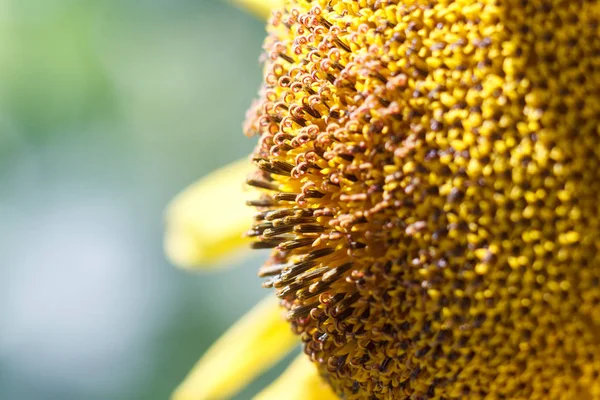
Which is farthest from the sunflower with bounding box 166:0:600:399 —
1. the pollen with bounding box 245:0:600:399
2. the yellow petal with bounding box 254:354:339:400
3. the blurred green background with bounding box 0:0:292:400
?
the blurred green background with bounding box 0:0:292:400

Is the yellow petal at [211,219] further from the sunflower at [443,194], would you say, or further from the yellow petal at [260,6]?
the sunflower at [443,194]

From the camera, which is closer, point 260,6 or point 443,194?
point 443,194

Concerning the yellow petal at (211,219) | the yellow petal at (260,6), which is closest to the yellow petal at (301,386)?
the yellow petal at (211,219)

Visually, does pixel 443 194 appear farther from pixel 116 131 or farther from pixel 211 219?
pixel 116 131

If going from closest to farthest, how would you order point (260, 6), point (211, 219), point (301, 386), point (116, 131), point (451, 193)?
1. point (451, 193)
2. point (301, 386)
3. point (260, 6)
4. point (211, 219)
5. point (116, 131)

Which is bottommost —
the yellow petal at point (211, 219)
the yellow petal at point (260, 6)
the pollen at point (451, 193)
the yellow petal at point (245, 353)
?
the pollen at point (451, 193)

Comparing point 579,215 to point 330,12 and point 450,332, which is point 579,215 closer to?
point 450,332

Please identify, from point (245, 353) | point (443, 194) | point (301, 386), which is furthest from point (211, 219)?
point (443, 194)
